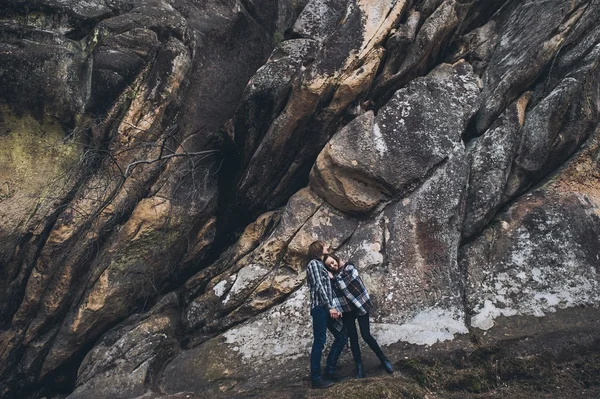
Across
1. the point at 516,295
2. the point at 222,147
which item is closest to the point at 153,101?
the point at 222,147

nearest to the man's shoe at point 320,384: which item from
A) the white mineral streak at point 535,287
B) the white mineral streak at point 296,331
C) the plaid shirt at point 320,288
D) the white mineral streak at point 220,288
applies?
the white mineral streak at point 296,331

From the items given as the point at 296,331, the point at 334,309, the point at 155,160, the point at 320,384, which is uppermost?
the point at 155,160

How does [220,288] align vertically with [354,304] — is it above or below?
above

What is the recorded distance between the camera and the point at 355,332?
733cm

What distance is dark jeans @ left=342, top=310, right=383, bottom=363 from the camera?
7.20 meters

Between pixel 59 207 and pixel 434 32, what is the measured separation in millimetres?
8657

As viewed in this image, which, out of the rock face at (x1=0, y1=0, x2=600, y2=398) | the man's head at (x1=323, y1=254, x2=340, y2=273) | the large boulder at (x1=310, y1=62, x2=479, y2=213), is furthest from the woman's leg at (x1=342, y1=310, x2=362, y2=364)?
the large boulder at (x1=310, y1=62, x2=479, y2=213)

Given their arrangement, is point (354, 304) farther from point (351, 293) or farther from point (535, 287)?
point (535, 287)

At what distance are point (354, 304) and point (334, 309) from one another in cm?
36

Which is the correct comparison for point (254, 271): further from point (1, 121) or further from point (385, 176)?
point (1, 121)

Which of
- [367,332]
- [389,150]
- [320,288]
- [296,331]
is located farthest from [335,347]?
[389,150]

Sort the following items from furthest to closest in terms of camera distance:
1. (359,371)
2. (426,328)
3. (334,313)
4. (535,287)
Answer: (535,287) → (426,328) → (359,371) → (334,313)

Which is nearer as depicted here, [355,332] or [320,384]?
[320,384]

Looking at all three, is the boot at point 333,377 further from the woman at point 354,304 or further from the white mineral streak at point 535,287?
→ the white mineral streak at point 535,287
